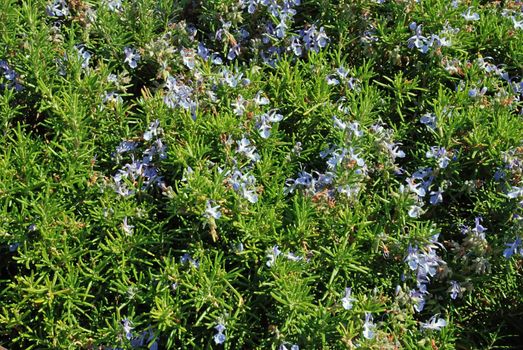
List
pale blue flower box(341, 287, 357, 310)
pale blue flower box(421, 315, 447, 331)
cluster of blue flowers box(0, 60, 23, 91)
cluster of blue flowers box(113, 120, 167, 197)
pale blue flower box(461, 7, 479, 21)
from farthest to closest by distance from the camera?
pale blue flower box(461, 7, 479, 21), cluster of blue flowers box(0, 60, 23, 91), cluster of blue flowers box(113, 120, 167, 197), pale blue flower box(421, 315, 447, 331), pale blue flower box(341, 287, 357, 310)

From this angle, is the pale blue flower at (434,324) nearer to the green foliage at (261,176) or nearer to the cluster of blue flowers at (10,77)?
the green foliage at (261,176)

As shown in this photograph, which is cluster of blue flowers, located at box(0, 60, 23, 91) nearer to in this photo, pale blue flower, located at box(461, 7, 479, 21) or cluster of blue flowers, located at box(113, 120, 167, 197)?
cluster of blue flowers, located at box(113, 120, 167, 197)

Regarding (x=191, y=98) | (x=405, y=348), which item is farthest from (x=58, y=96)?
(x=405, y=348)

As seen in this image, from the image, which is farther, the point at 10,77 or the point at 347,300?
the point at 10,77

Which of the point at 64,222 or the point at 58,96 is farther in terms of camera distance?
the point at 58,96

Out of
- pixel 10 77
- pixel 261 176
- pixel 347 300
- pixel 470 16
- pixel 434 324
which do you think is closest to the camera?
pixel 347 300

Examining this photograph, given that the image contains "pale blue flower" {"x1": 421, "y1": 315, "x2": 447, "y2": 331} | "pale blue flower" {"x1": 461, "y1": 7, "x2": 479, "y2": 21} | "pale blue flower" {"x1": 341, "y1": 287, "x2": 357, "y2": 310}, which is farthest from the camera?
"pale blue flower" {"x1": 461, "y1": 7, "x2": 479, "y2": 21}

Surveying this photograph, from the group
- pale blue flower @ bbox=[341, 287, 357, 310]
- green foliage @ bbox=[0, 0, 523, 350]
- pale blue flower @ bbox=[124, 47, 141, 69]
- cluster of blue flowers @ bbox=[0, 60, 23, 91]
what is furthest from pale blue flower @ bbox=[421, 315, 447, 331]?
cluster of blue flowers @ bbox=[0, 60, 23, 91]

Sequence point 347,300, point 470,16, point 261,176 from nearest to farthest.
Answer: point 347,300 < point 261,176 < point 470,16

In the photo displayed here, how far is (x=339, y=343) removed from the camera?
2670 mm

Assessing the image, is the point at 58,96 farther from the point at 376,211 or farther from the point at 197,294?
the point at 376,211

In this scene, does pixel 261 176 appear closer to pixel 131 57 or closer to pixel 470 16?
pixel 131 57

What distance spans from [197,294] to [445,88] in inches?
66.5

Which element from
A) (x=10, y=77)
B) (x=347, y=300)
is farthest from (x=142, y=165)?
(x=347, y=300)
